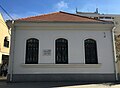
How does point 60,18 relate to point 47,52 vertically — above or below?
above

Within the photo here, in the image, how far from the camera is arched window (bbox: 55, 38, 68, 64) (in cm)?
1238

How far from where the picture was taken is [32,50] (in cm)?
1246

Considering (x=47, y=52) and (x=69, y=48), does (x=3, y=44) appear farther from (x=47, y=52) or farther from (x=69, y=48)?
(x=69, y=48)

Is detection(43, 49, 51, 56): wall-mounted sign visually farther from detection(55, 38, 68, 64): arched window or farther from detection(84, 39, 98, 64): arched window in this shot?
detection(84, 39, 98, 64): arched window

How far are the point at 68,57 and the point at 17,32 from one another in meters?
4.20

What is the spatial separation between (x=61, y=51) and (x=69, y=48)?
630 mm

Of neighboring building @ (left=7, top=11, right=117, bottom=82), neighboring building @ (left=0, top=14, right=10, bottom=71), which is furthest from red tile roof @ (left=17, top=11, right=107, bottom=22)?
neighboring building @ (left=0, top=14, right=10, bottom=71)

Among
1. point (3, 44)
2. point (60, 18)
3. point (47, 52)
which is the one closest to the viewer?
point (47, 52)

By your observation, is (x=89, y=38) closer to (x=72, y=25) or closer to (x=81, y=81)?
(x=72, y=25)

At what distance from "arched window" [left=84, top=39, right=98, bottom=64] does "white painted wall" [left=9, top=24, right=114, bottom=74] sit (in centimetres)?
26

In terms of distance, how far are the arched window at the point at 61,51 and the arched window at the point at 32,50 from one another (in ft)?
4.81

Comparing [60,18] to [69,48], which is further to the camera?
[60,18]

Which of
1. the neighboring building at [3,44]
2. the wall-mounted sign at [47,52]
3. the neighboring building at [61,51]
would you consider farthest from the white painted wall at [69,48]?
the neighboring building at [3,44]

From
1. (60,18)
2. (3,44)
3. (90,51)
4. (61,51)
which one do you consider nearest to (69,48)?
(61,51)
